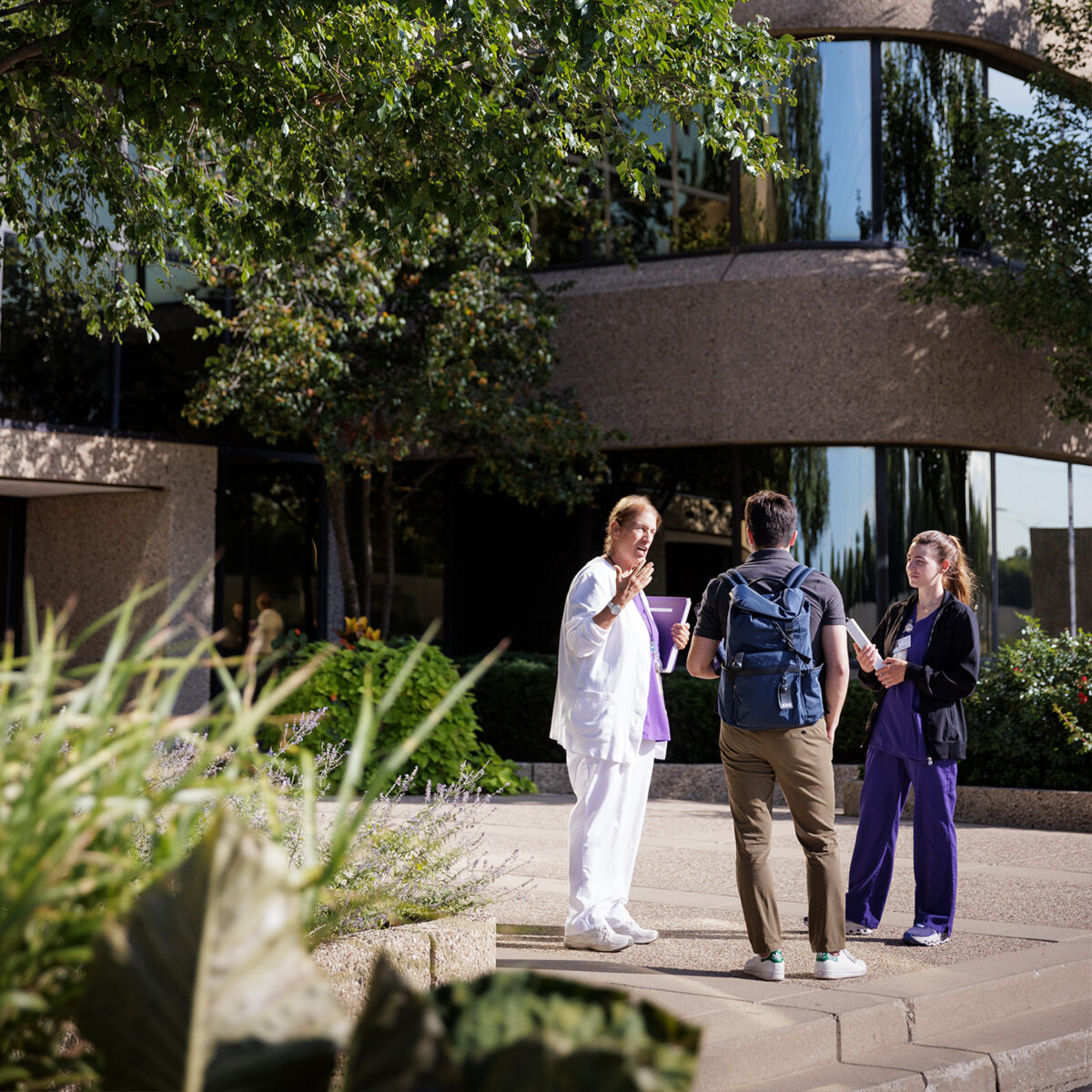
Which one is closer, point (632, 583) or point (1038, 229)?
point (632, 583)

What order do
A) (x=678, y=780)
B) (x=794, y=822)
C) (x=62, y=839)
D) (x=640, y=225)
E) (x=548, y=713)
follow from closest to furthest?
(x=62, y=839), (x=794, y=822), (x=678, y=780), (x=548, y=713), (x=640, y=225)

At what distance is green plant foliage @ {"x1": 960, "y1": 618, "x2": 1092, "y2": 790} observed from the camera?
33.7 ft

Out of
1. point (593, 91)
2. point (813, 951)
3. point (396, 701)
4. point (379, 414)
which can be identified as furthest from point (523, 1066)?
→ point (379, 414)

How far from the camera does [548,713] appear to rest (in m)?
13.3

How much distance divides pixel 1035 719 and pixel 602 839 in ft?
19.3

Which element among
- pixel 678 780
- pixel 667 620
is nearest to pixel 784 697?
pixel 667 620

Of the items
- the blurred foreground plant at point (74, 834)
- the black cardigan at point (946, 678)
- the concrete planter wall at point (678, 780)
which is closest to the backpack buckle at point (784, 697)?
the black cardigan at point (946, 678)

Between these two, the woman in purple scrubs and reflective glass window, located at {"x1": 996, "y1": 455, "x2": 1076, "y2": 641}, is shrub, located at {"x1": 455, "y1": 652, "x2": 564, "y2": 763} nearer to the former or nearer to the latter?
reflective glass window, located at {"x1": 996, "y1": 455, "x2": 1076, "y2": 641}

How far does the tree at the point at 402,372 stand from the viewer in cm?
1238

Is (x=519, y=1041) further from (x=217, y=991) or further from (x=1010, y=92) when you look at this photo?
(x=1010, y=92)

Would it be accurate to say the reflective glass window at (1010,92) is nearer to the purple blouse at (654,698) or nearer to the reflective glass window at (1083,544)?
the reflective glass window at (1083,544)

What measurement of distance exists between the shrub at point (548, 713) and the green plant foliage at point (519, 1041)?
36.5 ft

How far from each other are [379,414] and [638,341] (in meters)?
2.99

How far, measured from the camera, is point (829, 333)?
13938 mm
